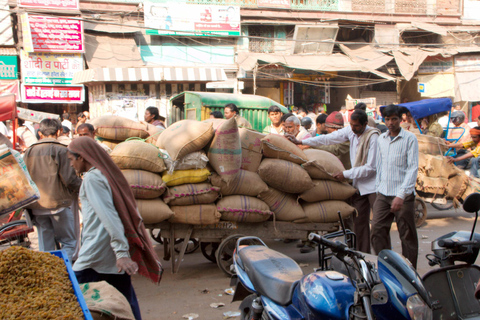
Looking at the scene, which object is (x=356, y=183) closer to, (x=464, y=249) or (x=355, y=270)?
(x=464, y=249)

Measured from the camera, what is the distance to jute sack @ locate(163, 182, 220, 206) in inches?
184

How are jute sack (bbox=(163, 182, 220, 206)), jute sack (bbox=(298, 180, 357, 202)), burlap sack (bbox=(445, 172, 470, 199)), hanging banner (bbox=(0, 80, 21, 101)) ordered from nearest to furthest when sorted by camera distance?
jute sack (bbox=(163, 182, 220, 206))
jute sack (bbox=(298, 180, 357, 202))
burlap sack (bbox=(445, 172, 470, 199))
hanging banner (bbox=(0, 80, 21, 101))

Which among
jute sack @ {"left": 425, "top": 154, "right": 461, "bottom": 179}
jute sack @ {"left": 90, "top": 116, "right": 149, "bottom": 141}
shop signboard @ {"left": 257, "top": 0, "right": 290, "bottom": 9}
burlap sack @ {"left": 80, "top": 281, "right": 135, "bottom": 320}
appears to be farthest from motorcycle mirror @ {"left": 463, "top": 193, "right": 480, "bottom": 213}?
shop signboard @ {"left": 257, "top": 0, "right": 290, "bottom": 9}

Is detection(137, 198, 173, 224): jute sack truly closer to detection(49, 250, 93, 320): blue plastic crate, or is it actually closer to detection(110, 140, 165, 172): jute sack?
detection(110, 140, 165, 172): jute sack

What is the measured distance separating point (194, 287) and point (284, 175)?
157cm

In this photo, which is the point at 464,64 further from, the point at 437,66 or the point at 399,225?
the point at 399,225

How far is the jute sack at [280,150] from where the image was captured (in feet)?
16.6

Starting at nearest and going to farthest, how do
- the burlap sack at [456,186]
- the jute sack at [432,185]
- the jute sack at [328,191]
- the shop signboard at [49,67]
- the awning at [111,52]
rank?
the jute sack at [328,191] < the jute sack at [432,185] < the burlap sack at [456,186] < the shop signboard at [49,67] < the awning at [111,52]

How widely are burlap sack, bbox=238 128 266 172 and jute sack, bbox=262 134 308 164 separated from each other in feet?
0.26

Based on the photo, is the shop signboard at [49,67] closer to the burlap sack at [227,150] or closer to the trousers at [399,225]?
the burlap sack at [227,150]

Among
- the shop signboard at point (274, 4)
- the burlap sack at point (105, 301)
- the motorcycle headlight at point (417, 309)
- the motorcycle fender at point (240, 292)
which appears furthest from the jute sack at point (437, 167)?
the shop signboard at point (274, 4)

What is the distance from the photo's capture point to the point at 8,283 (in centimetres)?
196

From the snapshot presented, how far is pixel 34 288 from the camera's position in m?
2.00

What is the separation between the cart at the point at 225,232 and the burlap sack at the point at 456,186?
118 inches
